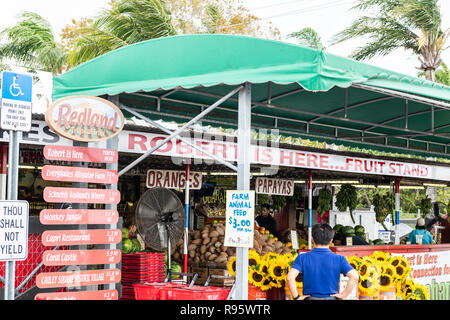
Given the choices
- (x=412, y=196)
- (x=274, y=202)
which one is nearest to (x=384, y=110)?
(x=274, y=202)

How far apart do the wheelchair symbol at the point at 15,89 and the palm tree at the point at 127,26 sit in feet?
44.4

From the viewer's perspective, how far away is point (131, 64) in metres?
8.02

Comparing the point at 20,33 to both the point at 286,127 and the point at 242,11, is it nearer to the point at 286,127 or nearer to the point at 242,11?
the point at 242,11

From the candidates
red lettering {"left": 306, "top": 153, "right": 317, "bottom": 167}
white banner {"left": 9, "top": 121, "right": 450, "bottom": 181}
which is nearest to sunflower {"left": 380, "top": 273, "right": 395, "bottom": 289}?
white banner {"left": 9, "top": 121, "right": 450, "bottom": 181}

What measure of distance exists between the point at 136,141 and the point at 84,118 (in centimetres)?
140

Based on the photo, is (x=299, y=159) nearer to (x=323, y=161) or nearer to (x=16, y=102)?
(x=323, y=161)

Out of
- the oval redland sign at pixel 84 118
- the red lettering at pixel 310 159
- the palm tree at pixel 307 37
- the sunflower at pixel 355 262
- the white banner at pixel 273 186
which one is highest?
the palm tree at pixel 307 37

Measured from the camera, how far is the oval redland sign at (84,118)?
7043 millimetres

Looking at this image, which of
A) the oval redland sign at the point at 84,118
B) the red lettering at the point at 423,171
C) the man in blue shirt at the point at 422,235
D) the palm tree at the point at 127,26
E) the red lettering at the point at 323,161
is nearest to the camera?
the oval redland sign at the point at 84,118

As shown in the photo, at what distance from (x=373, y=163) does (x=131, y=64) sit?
6.85 metres

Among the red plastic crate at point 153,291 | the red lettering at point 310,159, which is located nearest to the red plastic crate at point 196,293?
the red plastic crate at point 153,291

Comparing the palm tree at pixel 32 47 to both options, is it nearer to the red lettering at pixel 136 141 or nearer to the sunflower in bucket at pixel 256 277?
the red lettering at pixel 136 141

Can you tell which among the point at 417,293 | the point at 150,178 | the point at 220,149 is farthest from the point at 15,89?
the point at 417,293

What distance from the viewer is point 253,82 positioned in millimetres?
6594
